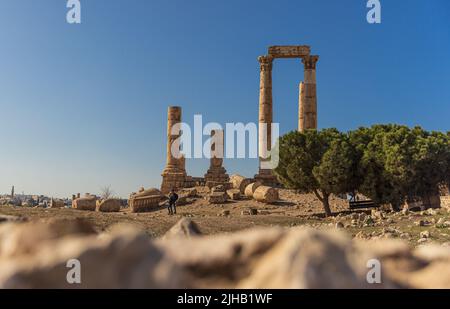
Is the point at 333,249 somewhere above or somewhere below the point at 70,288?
above

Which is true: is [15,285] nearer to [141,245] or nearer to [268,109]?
[141,245]

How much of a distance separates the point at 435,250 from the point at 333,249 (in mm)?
1017

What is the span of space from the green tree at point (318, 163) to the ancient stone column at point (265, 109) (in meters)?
11.9

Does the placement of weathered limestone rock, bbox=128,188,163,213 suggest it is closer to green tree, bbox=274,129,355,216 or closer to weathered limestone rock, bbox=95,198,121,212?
weathered limestone rock, bbox=95,198,121,212

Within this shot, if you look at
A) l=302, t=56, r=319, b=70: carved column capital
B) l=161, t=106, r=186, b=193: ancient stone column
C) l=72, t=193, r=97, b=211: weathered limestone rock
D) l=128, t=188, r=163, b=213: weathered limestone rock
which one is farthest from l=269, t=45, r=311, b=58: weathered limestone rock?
l=72, t=193, r=97, b=211: weathered limestone rock

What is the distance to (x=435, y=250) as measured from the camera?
2.59m

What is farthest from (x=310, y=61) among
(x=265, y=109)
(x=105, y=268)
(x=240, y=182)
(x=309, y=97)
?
(x=105, y=268)

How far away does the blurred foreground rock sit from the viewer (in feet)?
5.99

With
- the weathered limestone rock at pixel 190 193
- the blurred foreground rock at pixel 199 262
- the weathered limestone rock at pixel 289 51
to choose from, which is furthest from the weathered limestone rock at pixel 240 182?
the blurred foreground rock at pixel 199 262

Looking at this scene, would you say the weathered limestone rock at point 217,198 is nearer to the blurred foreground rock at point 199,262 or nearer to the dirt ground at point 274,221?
the dirt ground at point 274,221

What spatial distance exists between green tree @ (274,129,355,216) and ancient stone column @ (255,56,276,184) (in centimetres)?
1191

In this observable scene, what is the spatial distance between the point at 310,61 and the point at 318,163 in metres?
16.6

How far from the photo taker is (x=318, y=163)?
25.4 metres
